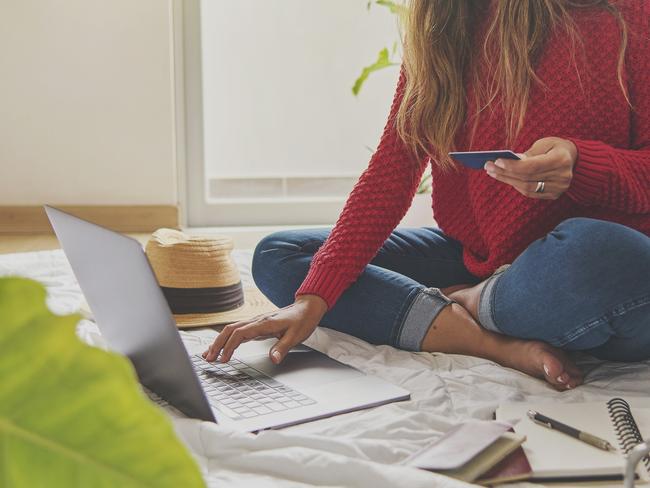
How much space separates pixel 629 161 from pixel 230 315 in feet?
2.29

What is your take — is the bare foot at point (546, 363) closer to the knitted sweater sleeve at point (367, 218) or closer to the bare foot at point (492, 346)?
the bare foot at point (492, 346)

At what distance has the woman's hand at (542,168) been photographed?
0.98 meters

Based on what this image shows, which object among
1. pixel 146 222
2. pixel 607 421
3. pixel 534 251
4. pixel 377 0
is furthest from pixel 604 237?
pixel 146 222

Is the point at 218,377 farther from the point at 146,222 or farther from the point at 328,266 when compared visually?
the point at 146,222

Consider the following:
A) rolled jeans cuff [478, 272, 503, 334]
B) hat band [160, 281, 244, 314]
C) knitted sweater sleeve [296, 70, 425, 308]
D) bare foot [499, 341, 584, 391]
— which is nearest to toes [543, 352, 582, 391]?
bare foot [499, 341, 584, 391]

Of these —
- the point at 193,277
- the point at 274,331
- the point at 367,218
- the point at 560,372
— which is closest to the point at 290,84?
the point at 193,277

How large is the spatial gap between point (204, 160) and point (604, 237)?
174 cm

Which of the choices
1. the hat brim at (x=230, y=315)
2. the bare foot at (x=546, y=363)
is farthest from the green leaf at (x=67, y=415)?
the hat brim at (x=230, y=315)

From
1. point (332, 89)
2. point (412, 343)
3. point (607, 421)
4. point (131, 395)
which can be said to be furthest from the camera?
point (332, 89)

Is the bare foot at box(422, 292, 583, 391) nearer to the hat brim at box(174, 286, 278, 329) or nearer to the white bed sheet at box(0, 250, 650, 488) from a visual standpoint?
the white bed sheet at box(0, 250, 650, 488)

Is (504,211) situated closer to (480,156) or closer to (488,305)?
(488,305)

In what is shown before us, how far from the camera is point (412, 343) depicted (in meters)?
1.21

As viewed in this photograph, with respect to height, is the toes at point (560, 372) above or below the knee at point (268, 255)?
below

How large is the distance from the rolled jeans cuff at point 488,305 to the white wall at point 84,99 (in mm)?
1488
